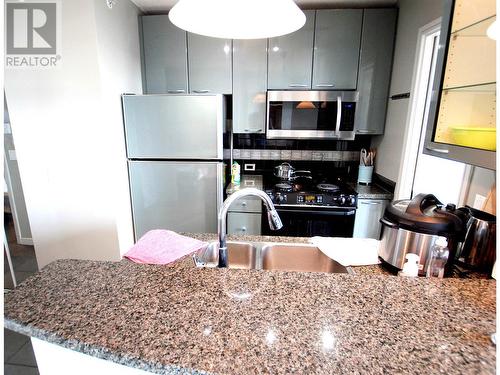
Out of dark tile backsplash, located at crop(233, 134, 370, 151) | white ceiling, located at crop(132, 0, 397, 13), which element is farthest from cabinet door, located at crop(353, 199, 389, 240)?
white ceiling, located at crop(132, 0, 397, 13)

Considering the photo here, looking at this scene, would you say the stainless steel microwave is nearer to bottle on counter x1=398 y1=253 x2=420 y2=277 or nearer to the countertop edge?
bottle on counter x1=398 y1=253 x2=420 y2=277

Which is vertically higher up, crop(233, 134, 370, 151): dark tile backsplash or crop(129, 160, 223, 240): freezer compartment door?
crop(233, 134, 370, 151): dark tile backsplash

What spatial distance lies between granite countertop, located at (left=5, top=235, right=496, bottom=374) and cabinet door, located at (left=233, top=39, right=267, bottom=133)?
192 centimetres

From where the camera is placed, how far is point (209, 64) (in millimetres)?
2449

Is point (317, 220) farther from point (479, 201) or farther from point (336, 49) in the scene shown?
point (336, 49)

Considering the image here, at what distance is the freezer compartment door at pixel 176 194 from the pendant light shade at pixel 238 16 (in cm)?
143

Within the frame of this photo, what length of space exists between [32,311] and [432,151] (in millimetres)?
1476

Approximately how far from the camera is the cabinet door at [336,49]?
2.28m

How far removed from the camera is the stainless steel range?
228 cm

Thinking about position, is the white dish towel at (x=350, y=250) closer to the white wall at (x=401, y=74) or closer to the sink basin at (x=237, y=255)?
the sink basin at (x=237, y=255)

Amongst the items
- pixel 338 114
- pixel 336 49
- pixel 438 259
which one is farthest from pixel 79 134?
pixel 438 259

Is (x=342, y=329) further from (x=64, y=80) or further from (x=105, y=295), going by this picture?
(x=64, y=80)

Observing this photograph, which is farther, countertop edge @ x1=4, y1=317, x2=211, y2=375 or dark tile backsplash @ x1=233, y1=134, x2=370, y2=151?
dark tile backsplash @ x1=233, y1=134, x2=370, y2=151

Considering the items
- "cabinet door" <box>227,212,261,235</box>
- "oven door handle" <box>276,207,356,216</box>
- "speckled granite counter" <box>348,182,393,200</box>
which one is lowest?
"cabinet door" <box>227,212,261,235</box>
